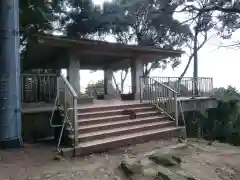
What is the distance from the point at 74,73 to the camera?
9977 mm

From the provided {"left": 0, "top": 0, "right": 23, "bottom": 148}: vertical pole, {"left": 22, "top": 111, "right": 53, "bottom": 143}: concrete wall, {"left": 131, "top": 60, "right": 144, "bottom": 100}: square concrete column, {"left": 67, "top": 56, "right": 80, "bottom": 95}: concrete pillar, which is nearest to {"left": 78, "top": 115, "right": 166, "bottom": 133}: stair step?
{"left": 22, "top": 111, "right": 53, "bottom": 143}: concrete wall

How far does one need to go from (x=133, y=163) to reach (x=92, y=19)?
14242 mm

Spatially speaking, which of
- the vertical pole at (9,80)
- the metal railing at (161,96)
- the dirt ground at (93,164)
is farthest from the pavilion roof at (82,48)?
the dirt ground at (93,164)

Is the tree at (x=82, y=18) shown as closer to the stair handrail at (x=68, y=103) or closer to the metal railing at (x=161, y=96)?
the metal railing at (x=161, y=96)

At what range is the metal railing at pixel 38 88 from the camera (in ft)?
25.5

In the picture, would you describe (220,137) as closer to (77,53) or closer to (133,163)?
(77,53)

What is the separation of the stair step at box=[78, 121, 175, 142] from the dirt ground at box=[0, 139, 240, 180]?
0.54 meters

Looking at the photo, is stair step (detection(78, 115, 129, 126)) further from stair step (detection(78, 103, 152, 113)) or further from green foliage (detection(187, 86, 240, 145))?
green foliage (detection(187, 86, 240, 145))

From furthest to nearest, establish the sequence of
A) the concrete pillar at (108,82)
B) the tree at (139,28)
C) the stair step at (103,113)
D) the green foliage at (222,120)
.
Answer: the tree at (139,28), the concrete pillar at (108,82), the green foliage at (222,120), the stair step at (103,113)

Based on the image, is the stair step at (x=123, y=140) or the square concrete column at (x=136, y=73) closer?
the stair step at (x=123, y=140)

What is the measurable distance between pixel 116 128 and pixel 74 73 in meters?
4.21

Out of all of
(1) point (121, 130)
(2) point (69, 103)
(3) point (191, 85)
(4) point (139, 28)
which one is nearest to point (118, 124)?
(1) point (121, 130)

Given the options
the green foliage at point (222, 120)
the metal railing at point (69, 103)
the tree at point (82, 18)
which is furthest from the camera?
the tree at point (82, 18)

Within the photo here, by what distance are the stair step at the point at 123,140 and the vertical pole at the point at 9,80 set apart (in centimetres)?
160
